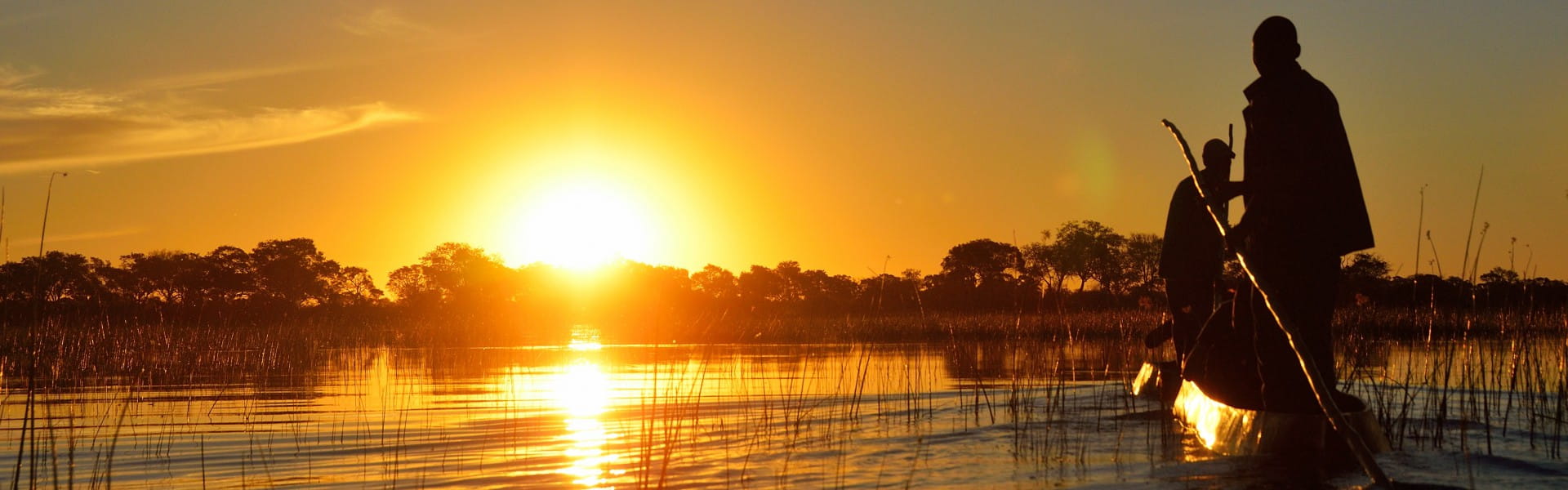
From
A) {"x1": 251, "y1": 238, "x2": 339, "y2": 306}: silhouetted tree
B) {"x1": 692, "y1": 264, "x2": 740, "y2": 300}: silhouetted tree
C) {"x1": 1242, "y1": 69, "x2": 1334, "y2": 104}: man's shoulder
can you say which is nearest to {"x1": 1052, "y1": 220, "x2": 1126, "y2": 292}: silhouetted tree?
{"x1": 692, "y1": 264, "x2": 740, "y2": 300}: silhouetted tree

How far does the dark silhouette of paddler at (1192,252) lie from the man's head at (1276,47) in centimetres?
235

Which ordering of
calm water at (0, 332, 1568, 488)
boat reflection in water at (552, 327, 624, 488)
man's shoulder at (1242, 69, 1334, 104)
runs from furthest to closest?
boat reflection in water at (552, 327, 624, 488), calm water at (0, 332, 1568, 488), man's shoulder at (1242, 69, 1334, 104)

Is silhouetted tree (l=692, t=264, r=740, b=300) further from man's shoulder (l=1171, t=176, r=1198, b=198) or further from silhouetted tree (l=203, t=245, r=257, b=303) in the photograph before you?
man's shoulder (l=1171, t=176, r=1198, b=198)

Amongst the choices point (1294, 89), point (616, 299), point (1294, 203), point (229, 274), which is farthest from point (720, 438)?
point (229, 274)

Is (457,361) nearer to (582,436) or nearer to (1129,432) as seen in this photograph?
(582,436)

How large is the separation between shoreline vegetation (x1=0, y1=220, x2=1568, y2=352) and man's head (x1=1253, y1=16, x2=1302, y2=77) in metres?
3.10

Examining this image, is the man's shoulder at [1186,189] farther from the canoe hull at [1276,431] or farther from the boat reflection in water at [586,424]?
the boat reflection in water at [586,424]

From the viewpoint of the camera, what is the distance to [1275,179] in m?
6.34

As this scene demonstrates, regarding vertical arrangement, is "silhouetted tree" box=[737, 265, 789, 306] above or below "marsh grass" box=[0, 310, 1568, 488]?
above

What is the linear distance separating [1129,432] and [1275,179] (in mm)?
2680

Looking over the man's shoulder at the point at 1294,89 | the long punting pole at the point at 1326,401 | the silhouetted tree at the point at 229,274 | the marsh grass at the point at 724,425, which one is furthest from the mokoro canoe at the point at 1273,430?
the silhouetted tree at the point at 229,274

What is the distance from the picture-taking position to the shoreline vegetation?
2738 centimetres

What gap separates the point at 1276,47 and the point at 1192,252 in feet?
9.40

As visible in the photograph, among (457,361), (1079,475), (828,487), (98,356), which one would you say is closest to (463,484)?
(828,487)
